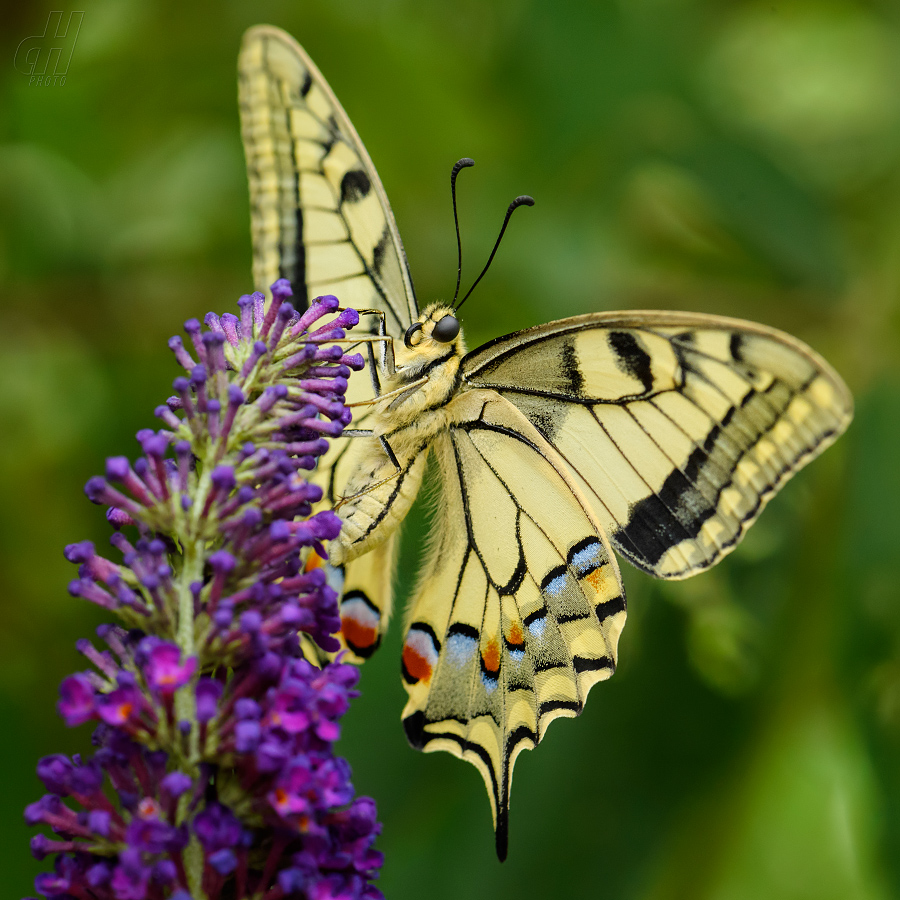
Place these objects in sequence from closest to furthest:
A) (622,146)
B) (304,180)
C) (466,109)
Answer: (304,180)
(622,146)
(466,109)

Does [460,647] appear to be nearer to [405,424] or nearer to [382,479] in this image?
[382,479]

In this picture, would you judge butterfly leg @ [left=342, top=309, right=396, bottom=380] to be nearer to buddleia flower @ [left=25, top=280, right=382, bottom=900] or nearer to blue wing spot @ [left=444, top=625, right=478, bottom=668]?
blue wing spot @ [left=444, top=625, right=478, bottom=668]

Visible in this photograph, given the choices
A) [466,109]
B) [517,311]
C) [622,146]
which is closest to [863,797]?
[517,311]

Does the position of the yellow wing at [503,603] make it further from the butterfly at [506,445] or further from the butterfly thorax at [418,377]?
the butterfly thorax at [418,377]

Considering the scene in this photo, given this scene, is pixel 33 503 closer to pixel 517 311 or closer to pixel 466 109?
pixel 517 311

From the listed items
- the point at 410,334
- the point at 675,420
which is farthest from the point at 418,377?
the point at 675,420

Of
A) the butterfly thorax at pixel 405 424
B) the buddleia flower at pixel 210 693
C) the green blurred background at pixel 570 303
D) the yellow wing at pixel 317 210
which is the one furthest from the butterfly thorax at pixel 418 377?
the green blurred background at pixel 570 303
